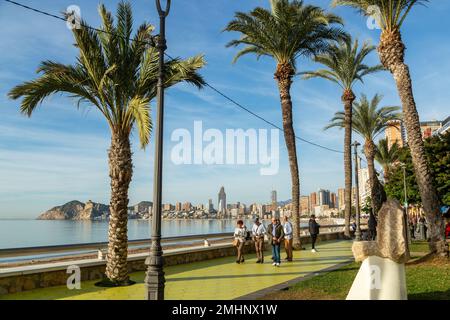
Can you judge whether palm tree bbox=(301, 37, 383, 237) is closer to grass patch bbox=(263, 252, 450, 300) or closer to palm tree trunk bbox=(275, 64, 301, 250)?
palm tree trunk bbox=(275, 64, 301, 250)

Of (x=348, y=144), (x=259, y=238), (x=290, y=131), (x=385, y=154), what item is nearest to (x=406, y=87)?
(x=290, y=131)

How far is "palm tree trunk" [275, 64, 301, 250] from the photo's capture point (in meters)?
20.9

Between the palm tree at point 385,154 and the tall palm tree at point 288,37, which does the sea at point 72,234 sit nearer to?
the tall palm tree at point 288,37

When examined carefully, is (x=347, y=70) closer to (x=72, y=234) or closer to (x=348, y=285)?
(x=348, y=285)

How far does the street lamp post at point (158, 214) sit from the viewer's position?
7422 millimetres

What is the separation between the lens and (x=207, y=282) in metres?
10.8

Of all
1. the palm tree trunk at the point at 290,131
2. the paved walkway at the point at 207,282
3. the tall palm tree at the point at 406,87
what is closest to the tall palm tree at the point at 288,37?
the palm tree trunk at the point at 290,131

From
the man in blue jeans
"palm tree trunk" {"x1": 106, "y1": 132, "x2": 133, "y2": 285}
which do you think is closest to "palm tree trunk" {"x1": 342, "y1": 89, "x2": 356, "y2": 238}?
the man in blue jeans

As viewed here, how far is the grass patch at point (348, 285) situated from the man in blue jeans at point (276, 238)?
2395mm

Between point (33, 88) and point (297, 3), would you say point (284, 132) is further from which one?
point (33, 88)

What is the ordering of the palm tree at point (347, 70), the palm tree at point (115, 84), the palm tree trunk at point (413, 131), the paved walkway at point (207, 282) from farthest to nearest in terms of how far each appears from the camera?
1. the palm tree at point (347, 70)
2. the palm tree trunk at point (413, 131)
3. the palm tree at point (115, 84)
4. the paved walkway at point (207, 282)

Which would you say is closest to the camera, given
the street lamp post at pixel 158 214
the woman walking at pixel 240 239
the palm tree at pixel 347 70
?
the street lamp post at pixel 158 214

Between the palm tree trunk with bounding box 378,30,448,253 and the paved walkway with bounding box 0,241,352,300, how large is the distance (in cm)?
389

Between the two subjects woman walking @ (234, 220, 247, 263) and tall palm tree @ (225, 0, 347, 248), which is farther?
tall palm tree @ (225, 0, 347, 248)
